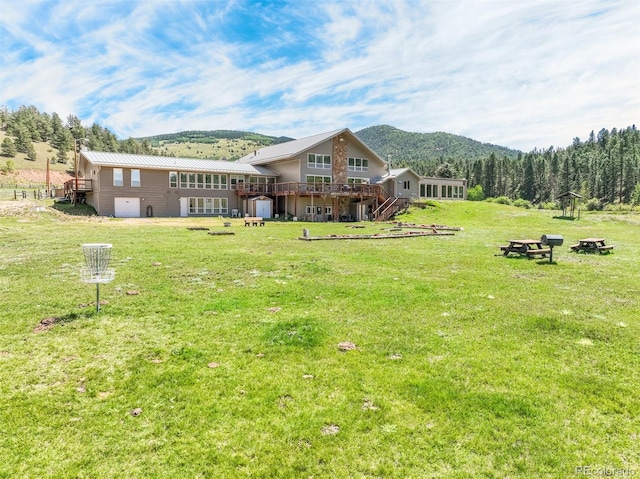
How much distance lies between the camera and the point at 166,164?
1453 inches

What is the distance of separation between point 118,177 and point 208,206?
8328 mm

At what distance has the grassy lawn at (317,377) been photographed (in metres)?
3.37

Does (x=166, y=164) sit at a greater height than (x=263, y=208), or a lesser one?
greater

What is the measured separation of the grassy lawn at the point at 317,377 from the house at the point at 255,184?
1090 inches

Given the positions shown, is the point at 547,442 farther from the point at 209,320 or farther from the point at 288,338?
the point at 209,320

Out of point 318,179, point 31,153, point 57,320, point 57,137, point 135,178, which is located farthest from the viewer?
point 57,137

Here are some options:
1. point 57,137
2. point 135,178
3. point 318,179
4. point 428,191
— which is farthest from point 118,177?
point 57,137

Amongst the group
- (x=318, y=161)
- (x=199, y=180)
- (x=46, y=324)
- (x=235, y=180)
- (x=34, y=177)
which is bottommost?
(x=46, y=324)

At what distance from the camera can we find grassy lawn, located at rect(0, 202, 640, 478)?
337 cm

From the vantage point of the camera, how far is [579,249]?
15.6 meters

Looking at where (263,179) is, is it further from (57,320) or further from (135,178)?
(57,320)

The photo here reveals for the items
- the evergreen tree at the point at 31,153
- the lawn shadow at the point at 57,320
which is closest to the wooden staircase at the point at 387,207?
the lawn shadow at the point at 57,320

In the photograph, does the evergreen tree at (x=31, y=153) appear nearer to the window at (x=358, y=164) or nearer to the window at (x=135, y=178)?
the window at (x=135, y=178)

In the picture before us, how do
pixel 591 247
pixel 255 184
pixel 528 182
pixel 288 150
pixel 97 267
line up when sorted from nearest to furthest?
pixel 97 267
pixel 591 247
pixel 255 184
pixel 288 150
pixel 528 182
